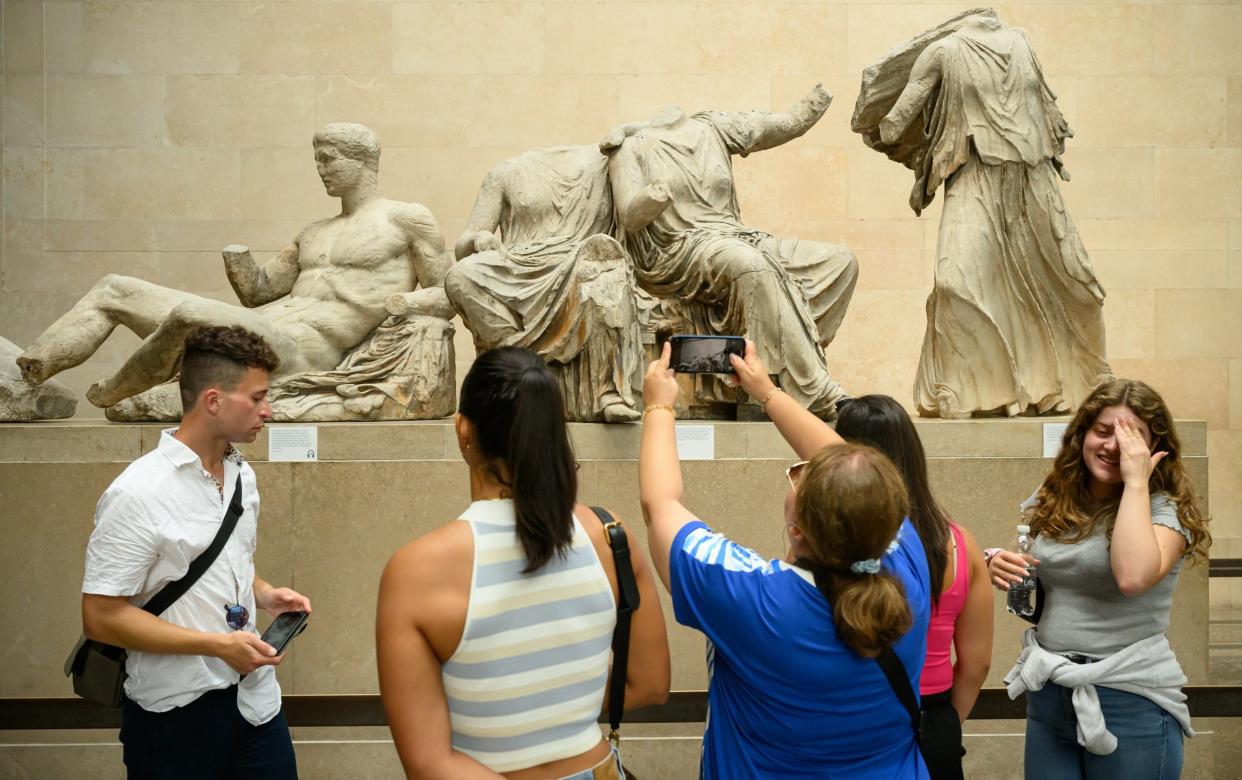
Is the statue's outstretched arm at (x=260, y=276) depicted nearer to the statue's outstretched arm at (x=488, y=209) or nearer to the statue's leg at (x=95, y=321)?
the statue's leg at (x=95, y=321)

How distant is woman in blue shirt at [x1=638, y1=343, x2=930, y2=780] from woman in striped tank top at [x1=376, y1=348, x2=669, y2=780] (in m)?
0.17

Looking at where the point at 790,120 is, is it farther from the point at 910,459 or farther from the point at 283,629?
the point at 283,629

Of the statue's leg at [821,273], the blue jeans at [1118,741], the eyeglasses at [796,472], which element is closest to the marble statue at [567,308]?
the statue's leg at [821,273]

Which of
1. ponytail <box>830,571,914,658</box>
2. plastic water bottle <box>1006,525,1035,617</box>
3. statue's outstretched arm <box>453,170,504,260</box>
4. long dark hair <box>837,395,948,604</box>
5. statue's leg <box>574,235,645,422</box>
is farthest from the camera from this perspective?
statue's outstretched arm <box>453,170,504,260</box>

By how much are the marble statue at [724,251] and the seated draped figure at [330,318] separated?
1.05 m

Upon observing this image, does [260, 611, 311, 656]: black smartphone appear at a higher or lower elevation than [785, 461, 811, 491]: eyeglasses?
lower

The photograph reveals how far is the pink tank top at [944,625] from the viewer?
2781 millimetres

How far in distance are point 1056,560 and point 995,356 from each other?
9.99 ft

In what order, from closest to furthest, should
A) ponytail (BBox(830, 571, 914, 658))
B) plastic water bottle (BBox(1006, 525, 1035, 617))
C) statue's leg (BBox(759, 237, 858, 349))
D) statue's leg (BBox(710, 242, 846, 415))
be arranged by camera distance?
ponytail (BBox(830, 571, 914, 658)) < plastic water bottle (BBox(1006, 525, 1035, 617)) < statue's leg (BBox(710, 242, 846, 415)) < statue's leg (BBox(759, 237, 858, 349))

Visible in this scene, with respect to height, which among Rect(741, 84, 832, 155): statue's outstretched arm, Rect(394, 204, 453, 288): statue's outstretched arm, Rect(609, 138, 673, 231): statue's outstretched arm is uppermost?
Rect(741, 84, 832, 155): statue's outstretched arm

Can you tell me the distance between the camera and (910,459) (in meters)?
2.76

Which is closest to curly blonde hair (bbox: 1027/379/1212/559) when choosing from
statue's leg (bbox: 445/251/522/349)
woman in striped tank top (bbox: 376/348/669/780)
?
woman in striped tank top (bbox: 376/348/669/780)

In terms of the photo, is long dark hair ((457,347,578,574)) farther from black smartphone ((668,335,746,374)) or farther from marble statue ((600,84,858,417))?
marble statue ((600,84,858,417))

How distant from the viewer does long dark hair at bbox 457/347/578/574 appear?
213 cm
